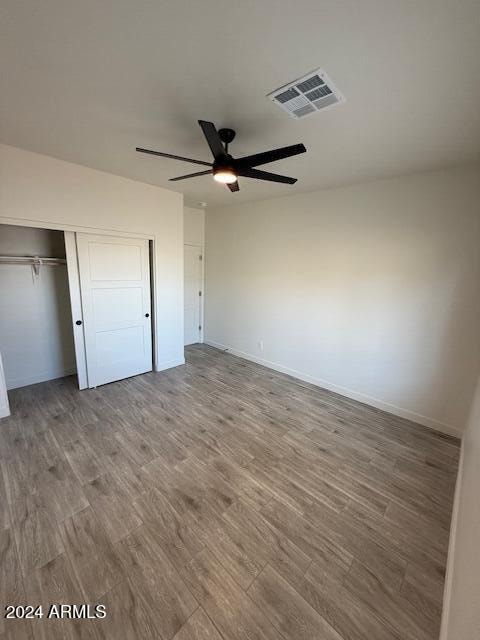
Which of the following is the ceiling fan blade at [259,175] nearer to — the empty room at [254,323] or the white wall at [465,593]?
the empty room at [254,323]

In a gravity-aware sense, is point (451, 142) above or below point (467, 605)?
above

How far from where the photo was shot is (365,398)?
11.1ft

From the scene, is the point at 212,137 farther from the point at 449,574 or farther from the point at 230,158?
the point at 449,574

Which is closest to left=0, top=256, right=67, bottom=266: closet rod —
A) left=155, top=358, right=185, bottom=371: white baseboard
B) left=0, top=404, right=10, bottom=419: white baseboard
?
left=0, top=404, right=10, bottom=419: white baseboard

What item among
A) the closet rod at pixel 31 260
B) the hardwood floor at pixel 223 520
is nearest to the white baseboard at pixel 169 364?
the hardwood floor at pixel 223 520

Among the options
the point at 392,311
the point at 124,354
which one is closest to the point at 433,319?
the point at 392,311

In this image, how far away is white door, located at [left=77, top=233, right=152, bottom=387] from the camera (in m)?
3.26

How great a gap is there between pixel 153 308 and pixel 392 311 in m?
3.33

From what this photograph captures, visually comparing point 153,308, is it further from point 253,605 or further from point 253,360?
point 253,605

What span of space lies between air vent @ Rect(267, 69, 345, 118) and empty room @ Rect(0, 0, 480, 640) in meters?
0.02

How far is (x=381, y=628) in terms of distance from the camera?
126 cm

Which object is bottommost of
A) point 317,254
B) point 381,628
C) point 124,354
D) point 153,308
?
point 381,628

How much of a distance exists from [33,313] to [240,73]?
3.68 metres

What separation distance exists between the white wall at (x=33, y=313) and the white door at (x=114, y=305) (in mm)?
695
